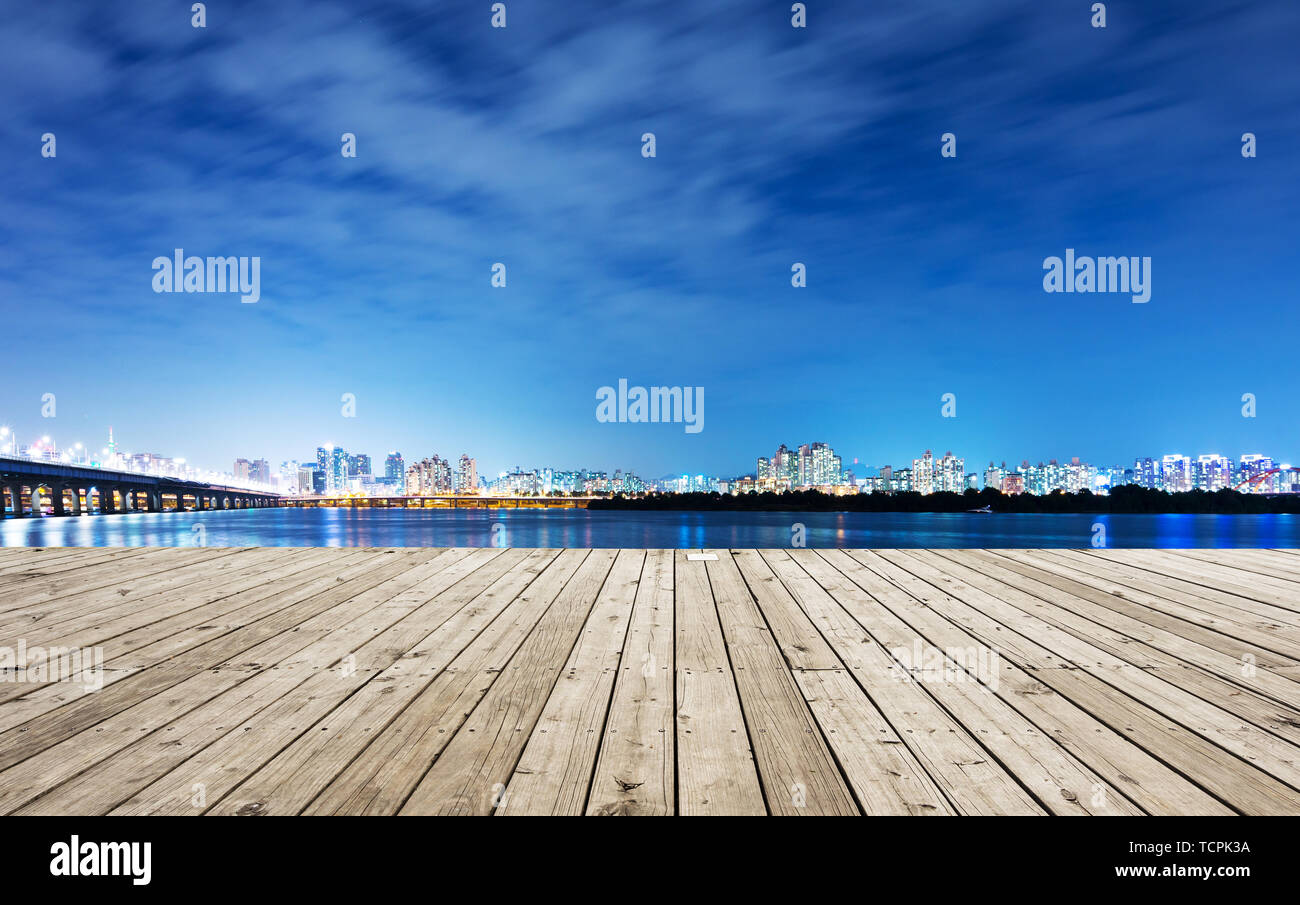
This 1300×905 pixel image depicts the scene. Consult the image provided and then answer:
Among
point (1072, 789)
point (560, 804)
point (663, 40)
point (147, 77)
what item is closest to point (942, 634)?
point (1072, 789)

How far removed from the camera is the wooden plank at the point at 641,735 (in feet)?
4.31

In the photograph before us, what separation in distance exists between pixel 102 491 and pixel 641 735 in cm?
8508

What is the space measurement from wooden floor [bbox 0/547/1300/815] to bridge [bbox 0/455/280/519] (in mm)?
55237

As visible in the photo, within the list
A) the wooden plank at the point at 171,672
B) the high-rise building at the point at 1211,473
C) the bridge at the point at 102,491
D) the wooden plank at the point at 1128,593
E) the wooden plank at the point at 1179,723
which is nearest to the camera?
the wooden plank at the point at 1179,723

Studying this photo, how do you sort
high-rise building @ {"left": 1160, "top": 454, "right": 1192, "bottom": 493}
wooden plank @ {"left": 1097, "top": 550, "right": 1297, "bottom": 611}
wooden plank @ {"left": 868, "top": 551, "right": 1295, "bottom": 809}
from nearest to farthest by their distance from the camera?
wooden plank @ {"left": 868, "top": 551, "right": 1295, "bottom": 809} → wooden plank @ {"left": 1097, "top": 550, "right": 1297, "bottom": 611} → high-rise building @ {"left": 1160, "top": 454, "right": 1192, "bottom": 493}

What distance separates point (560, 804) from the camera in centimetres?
130

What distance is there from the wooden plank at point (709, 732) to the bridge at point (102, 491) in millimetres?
56603

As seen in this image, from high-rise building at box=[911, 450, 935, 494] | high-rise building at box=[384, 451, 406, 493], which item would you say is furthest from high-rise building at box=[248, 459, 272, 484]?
high-rise building at box=[911, 450, 935, 494]

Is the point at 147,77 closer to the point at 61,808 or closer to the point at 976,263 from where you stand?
the point at 61,808

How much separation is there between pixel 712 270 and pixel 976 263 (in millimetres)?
18734

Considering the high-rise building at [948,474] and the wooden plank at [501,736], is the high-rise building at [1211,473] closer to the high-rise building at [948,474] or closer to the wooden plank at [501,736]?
the high-rise building at [948,474]

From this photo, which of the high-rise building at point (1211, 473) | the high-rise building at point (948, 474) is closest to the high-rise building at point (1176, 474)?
the high-rise building at point (1211, 473)

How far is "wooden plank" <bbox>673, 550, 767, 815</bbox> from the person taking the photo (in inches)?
51.9

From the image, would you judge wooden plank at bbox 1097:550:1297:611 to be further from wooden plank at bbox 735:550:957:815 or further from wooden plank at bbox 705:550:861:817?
wooden plank at bbox 705:550:861:817
